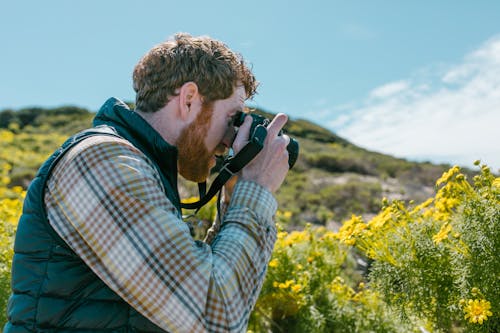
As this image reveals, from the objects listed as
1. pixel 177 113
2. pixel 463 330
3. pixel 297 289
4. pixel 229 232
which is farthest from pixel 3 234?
pixel 463 330

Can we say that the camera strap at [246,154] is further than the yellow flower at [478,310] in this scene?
No

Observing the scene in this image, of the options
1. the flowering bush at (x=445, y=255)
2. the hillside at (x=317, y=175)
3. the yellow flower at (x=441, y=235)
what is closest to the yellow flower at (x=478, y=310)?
the flowering bush at (x=445, y=255)

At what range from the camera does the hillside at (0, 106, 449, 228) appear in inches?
331

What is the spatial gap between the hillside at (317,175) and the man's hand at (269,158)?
463 cm

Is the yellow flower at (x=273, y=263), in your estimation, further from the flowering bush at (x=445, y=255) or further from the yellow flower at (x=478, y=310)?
the yellow flower at (x=478, y=310)

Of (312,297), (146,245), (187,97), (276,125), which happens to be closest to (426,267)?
(312,297)

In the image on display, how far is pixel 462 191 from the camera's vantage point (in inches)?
80.1

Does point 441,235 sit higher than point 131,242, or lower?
higher

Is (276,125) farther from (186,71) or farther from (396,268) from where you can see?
(396,268)

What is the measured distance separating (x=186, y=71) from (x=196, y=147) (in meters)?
0.19

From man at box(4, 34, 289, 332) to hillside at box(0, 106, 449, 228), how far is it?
15.3 feet

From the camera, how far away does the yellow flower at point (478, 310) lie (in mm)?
1743

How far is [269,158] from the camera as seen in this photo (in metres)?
1.13

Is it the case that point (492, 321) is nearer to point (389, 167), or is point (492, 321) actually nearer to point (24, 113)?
point (389, 167)
